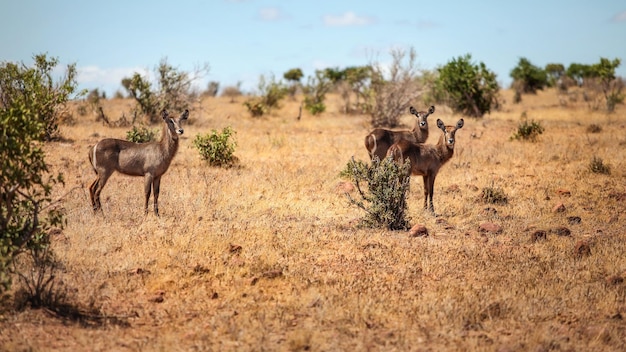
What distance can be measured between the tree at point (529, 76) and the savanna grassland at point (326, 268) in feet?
104

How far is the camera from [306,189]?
1353 cm

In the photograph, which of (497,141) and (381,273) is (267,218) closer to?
(381,273)

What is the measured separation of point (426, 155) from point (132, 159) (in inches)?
215

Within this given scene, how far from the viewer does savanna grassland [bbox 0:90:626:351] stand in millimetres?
6344

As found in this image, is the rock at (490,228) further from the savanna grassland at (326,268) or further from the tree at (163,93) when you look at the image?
the tree at (163,93)

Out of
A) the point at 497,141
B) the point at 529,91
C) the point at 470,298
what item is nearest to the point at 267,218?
the point at 470,298

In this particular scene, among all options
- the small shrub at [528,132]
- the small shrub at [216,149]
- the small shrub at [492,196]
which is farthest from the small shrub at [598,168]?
the small shrub at [216,149]

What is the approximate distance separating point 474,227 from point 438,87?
2082cm

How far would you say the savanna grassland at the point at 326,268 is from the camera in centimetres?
634

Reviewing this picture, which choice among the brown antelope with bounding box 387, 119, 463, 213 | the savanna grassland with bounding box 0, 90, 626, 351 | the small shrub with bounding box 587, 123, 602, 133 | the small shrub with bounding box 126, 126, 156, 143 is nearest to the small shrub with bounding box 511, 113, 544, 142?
the small shrub with bounding box 587, 123, 602, 133

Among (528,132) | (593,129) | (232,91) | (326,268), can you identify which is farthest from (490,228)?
(232,91)

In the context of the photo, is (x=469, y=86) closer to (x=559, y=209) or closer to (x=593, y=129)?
(x=593, y=129)

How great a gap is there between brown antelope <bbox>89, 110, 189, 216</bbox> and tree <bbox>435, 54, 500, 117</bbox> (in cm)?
1945

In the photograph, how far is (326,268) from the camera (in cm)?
823
